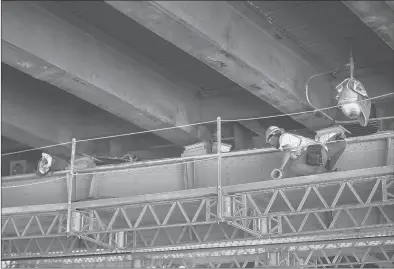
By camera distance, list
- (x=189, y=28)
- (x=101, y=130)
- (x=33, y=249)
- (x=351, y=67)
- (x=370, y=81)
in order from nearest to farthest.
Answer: (x=189, y=28)
(x=351, y=67)
(x=370, y=81)
(x=101, y=130)
(x=33, y=249)

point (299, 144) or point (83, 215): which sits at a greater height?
point (299, 144)

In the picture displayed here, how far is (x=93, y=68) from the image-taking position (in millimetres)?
15039

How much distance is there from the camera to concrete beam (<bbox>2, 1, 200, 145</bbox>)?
46.3ft

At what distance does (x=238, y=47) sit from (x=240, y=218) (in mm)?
2958

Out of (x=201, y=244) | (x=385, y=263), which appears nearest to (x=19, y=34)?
(x=201, y=244)

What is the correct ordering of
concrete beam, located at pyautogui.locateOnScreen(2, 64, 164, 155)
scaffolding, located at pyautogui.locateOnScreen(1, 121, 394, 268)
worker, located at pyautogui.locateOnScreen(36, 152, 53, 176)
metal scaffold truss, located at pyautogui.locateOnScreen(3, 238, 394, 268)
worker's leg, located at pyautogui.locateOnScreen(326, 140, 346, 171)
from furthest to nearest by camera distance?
metal scaffold truss, located at pyautogui.locateOnScreen(3, 238, 394, 268) → concrete beam, located at pyautogui.locateOnScreen(2, 64, 164, 155) → worker, located at pyautogui.locateOnScreen(36, 152, 53, 176) → worker's leg, located at pyautogui.locateOnScreen(326, 140, 346, 171) → scaffolding, located at pyautogui.locateOnScreen(1, 121, 394, 268)

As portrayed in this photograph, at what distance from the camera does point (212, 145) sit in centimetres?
1728

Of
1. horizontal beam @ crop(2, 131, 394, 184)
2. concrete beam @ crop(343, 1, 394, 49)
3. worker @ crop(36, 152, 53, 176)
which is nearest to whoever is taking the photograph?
concrete beam @ crop(343, 1, 394, 49)

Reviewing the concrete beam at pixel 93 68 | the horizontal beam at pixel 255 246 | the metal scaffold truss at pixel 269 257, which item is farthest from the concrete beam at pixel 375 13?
the metal scaffold truss at pixel 269 257

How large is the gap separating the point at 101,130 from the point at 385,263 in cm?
717

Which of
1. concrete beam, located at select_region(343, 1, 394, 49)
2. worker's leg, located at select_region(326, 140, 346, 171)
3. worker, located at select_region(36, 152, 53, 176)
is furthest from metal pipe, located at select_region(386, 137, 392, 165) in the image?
worker, located at select_region(36, 152, 53, 176)

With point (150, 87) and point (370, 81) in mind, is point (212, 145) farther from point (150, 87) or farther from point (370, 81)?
point (370, 81)

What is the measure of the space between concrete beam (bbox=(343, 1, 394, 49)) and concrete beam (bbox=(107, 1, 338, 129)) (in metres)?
2.22

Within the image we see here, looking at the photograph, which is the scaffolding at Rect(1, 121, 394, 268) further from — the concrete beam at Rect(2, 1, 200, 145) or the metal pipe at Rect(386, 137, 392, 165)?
the concrete beam at Rect(2, 1, 200, 145)
